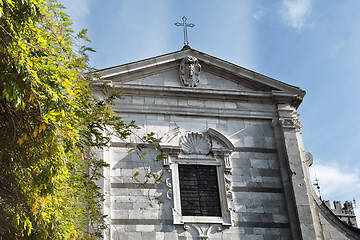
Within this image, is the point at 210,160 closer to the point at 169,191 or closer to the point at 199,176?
the point at 199,176

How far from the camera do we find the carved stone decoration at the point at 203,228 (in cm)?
1514

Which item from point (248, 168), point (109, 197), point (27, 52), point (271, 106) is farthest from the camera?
point (271, 106)

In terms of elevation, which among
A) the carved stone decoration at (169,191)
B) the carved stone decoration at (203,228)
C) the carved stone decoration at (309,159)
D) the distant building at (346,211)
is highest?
the distant building at (346,211)

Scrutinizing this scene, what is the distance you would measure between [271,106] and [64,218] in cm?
853

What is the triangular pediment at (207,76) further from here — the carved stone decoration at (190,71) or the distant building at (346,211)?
the distant building at (346,211)

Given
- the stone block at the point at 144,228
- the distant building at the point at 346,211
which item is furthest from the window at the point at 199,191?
the distant building at the point at 346,211

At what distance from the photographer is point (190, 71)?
17.1 m

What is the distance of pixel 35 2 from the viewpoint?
9.04 meters

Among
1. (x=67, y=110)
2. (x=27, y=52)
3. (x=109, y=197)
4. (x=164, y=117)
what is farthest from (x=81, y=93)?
(x=164, y=117)

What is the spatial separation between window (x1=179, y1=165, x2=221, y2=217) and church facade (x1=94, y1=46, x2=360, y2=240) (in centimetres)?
3

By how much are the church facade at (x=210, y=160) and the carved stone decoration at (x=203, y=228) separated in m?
0.02

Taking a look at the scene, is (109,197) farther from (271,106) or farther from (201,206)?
(271,106)

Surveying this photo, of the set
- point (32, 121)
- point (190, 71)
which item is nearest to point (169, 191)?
point (190, 71)

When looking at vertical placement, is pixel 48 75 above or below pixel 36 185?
above
